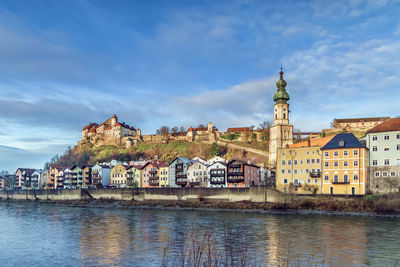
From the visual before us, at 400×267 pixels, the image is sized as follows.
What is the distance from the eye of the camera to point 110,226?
39.9 m

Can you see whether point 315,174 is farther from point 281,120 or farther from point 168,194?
point 281,120

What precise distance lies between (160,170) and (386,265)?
63029 mm

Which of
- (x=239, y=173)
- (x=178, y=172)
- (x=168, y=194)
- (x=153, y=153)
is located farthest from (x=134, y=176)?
(x=153, y=153)

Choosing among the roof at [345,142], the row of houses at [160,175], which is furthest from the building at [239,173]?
the roof at [345,142]

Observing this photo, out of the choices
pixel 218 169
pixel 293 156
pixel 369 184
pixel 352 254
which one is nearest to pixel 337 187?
pixel 369 184

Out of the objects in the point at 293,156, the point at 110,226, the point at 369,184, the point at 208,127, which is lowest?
the point at 110,226

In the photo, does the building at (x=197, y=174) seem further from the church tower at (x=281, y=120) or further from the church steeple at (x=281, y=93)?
the church steeple at (x=281, y=93)

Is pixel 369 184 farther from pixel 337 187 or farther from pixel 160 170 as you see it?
pixel 160 170

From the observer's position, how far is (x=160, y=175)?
81.1m

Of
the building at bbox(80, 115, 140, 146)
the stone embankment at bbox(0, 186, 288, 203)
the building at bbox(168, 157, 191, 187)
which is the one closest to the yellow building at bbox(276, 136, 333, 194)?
the stone embankment at bbox(0, 186, 288, 203)

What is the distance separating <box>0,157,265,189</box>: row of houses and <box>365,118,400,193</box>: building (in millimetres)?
22718

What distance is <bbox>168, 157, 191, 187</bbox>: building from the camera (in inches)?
3007

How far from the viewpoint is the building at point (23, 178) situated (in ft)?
391

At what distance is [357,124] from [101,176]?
71711mm
